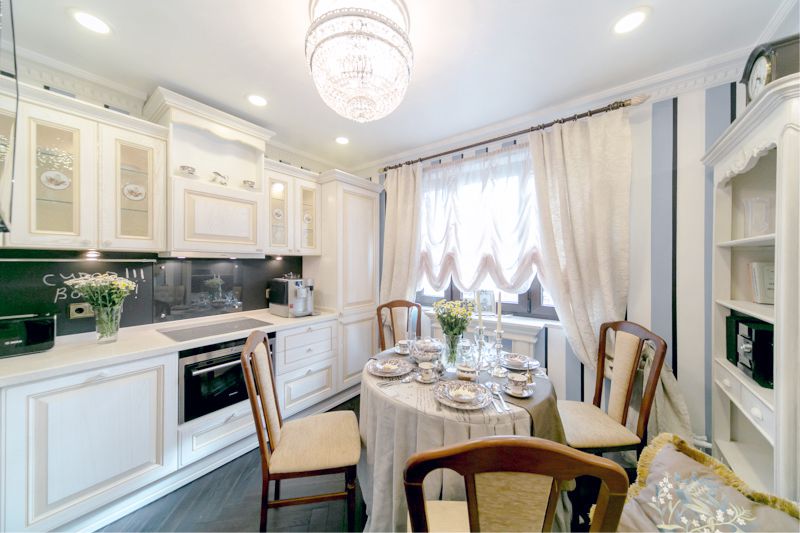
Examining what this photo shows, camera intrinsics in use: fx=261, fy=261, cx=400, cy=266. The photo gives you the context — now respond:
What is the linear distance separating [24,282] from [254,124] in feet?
6.08

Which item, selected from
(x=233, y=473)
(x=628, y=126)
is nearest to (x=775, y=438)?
(x=628, y=126)

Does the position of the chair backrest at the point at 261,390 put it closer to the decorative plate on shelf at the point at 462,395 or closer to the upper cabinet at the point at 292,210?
the decorative plate on shelf at the point at 462,395

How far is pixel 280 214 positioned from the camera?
263 centimetres

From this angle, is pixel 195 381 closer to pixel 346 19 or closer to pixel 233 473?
pixel 233 473

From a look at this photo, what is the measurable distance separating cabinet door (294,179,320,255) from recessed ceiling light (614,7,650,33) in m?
2.62

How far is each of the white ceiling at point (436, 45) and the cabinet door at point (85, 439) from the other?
1.88m

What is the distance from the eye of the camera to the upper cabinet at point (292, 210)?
256cm

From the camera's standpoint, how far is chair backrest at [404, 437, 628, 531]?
58 cm

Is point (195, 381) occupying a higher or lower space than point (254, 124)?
lower

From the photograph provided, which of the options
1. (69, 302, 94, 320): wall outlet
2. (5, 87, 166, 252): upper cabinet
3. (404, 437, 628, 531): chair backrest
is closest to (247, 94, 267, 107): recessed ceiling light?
(5, 87, 166, 252): upper cabinet

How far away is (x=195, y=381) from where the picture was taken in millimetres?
1758

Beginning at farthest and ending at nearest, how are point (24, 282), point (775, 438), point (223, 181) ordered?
point (223, 181), point (24, 282), point (775, 438)

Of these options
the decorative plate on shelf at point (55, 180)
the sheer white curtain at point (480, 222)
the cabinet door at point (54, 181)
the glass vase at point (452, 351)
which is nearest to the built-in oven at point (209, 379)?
the cabinet door at point (54, 181)

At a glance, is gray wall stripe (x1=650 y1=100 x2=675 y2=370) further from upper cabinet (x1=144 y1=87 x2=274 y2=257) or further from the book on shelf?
upper cabinet (x1=144 y1=87 x2=274 y2=257)
